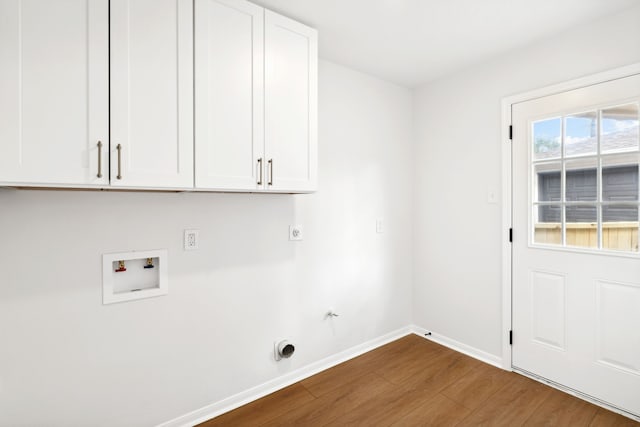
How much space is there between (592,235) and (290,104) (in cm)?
211

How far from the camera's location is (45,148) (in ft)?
4.01

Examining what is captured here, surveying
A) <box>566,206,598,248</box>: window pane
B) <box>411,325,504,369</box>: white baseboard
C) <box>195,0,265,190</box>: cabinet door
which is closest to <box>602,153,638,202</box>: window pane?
<box>566,206,598,248</box>: window pane

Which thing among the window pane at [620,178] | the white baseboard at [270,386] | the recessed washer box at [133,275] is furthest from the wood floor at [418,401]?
the window pane at [620,178]

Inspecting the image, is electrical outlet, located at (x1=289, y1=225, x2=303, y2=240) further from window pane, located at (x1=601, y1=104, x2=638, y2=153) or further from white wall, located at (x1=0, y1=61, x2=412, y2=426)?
window pane, located at (x1=601, y1=104, x2=638, y2=153)

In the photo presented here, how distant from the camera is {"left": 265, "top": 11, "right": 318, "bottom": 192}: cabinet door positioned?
182 centimetres

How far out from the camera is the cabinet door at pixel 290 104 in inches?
71.6

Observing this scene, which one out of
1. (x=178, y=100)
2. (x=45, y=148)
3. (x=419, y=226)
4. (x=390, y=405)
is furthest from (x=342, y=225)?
(x=45, y=148)

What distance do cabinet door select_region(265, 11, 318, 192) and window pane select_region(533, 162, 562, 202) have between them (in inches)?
64.6

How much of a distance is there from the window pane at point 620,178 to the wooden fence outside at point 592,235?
6.6 inches

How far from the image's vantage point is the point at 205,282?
1946 millimetres

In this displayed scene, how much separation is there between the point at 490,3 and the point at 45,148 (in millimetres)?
2332

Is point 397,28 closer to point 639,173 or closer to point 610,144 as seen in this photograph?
point 610,144

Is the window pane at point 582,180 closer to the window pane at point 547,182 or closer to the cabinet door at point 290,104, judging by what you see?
the window pane at point 547,182

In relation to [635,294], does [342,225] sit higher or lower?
higher
